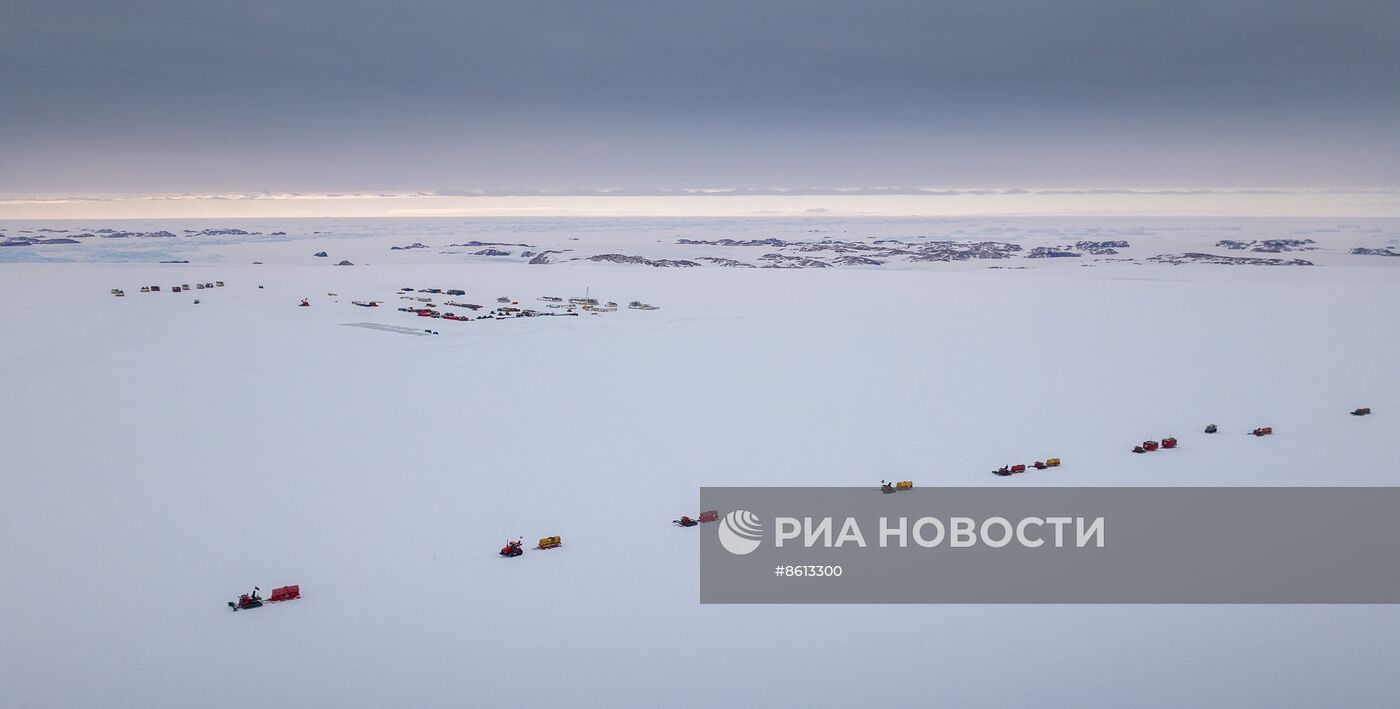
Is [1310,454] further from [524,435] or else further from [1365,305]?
[1365,305]

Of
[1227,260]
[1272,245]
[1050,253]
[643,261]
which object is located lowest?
[643,261]

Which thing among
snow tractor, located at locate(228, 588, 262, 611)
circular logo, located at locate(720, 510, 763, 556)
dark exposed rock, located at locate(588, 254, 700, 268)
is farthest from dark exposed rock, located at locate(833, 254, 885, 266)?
snow tractor, located at locate(228, 588, 262, 611)

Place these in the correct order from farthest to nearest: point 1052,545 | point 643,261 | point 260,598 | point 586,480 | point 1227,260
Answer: point 643,261
point 1227,260
point 586,480
point 1052,545
point 260,598

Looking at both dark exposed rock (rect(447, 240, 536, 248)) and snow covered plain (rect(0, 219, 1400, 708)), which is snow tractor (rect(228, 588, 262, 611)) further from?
dark exposed rock (rect(447, 240, 536, 248))

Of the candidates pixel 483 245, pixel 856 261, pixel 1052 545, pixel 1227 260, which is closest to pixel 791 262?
pixel 856 261

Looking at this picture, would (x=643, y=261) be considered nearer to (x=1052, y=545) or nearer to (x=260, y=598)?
(x=1052, y=545)

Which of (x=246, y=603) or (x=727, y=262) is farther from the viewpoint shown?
(x=727, y=262)

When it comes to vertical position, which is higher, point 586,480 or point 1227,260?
point 1227,260
